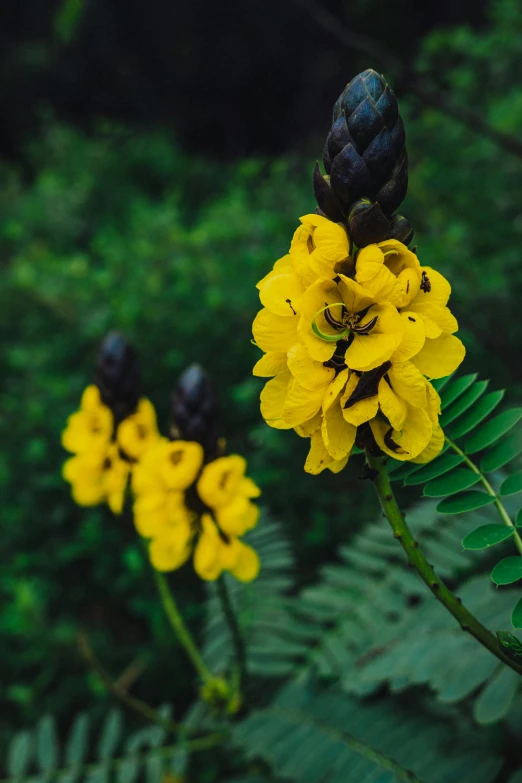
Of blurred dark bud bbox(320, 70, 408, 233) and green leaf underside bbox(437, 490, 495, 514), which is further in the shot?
green leaf underside bbox(437, 490, 495, 514)

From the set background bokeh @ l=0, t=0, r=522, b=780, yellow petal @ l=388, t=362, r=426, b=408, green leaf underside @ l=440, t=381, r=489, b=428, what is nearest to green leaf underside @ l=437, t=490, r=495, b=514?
green leaf underside @ l=440, t=381, r=489, b=428

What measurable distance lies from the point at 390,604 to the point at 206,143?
874 cm

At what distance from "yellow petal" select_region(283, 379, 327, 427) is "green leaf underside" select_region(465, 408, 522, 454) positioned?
0.32m

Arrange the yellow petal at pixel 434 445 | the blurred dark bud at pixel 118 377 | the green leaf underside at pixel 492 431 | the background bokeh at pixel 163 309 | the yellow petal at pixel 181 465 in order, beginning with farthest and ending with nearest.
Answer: the background bokeh at pixel 163 309, the blurred dark bud at pixel 118 377, the yellow petal at pixel 181 465, the green leaf underside at pixel 492 431, the yellow petal at pixel 434 445

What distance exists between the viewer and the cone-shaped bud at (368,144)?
31.2 inches

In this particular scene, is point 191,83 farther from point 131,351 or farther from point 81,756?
point 81,756

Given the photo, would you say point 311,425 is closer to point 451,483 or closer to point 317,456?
point 317,456

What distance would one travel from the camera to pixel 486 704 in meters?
1.28

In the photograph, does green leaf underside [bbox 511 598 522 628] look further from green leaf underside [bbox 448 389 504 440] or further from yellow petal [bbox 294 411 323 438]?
yellow petal [bbox 294 411 323 438]

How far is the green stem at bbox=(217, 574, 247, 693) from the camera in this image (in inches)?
63.4

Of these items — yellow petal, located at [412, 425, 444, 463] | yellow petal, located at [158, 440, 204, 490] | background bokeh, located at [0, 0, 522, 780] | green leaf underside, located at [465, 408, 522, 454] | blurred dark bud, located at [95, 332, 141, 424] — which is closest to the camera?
yellow petal, located at [412, 425, 444, 463]

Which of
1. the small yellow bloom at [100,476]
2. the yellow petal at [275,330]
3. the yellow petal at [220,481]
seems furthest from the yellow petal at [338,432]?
the small yellow bloom at [100,476]

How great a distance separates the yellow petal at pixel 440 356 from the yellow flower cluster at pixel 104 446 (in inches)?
39.3

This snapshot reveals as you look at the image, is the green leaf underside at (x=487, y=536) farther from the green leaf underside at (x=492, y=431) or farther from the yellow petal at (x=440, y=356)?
the yellow petal at (x=440, y=356)
